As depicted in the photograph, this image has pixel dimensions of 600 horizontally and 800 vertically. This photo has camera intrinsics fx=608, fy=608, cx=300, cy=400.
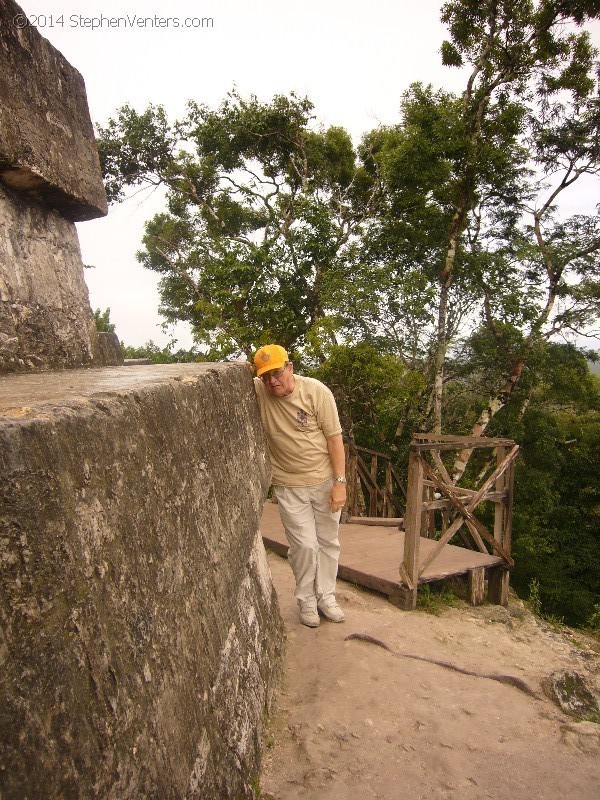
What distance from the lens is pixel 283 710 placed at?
2844 mm

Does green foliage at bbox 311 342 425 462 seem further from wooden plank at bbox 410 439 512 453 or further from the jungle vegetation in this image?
wooden plank at bbox 410 439 512 453

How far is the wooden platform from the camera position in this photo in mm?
5445

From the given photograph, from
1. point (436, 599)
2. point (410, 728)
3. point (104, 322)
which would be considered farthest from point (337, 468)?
point (104, 322)

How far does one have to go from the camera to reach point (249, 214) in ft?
57.1

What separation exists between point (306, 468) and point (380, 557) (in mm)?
2826

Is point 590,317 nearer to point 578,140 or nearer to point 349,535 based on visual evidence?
point 578,140

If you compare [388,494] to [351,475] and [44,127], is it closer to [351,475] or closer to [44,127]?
[351,475]

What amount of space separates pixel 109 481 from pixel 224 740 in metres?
1.09

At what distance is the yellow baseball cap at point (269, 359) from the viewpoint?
315 cm

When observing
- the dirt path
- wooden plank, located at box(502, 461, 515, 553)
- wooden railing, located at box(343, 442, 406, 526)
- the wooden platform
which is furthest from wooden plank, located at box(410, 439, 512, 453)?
wooden railing, located at box(343, 442, 406, 526)

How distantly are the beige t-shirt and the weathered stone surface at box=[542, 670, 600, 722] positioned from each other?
1732 mm

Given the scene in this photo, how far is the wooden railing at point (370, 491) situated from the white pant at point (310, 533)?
3.92 metres

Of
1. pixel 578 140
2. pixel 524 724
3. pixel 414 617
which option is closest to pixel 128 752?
pixel 524 724

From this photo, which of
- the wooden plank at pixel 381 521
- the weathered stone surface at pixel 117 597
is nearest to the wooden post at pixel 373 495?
the wooden plank at pixel 381 521
